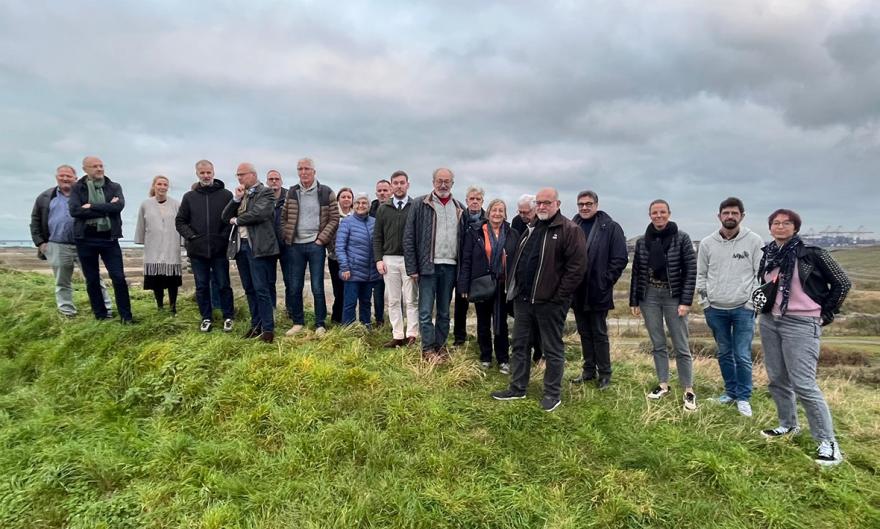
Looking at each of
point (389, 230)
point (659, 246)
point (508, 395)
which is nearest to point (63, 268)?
point (389, 230)

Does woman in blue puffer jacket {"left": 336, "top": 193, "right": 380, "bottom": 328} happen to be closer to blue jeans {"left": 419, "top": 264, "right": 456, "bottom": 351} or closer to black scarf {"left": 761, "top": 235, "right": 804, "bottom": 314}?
blue jeans {"left": 419, "top": 264, "right": 456, "bottom": 351}

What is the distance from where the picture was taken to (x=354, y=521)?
354 centimetres

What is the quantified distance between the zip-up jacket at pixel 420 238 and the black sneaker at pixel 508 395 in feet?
6.00

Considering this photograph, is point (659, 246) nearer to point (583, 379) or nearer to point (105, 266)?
point (583, 379)

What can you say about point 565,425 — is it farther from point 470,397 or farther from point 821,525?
point 821,525

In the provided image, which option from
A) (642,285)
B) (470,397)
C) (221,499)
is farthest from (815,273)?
(221,499)

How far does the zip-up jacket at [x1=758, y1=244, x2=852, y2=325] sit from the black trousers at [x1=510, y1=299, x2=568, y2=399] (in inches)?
92.5

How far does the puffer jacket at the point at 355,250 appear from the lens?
279 inches

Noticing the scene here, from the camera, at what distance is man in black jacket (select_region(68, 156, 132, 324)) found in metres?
6.77

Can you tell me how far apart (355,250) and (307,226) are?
0.82 m

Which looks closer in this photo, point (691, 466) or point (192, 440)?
point (691, 466)

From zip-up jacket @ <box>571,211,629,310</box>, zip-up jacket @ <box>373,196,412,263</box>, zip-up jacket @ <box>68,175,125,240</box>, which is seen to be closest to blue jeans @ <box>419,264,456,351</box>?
zip-up jacket @ <box>373,196,412,263</box>

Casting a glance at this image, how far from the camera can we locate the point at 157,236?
7.39 meters

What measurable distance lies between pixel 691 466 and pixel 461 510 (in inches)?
86.9
